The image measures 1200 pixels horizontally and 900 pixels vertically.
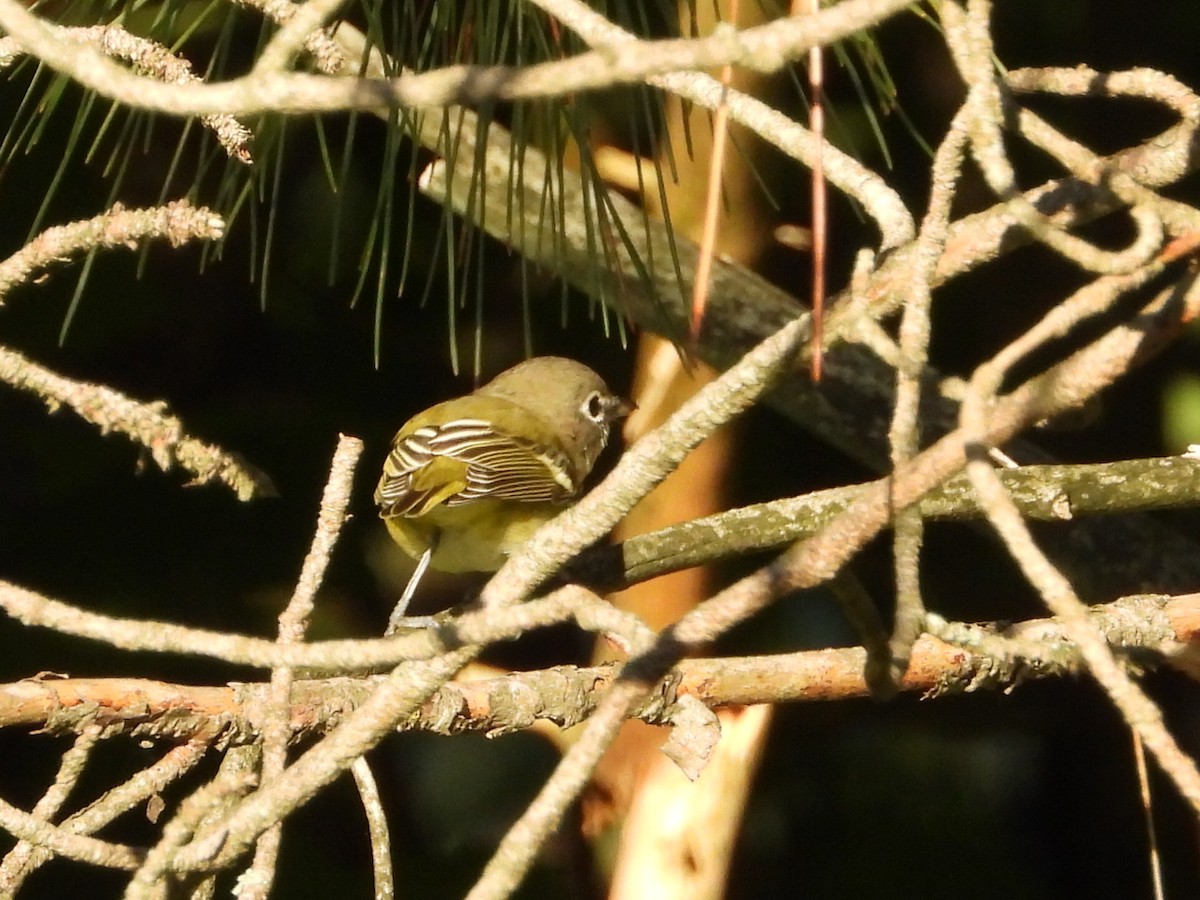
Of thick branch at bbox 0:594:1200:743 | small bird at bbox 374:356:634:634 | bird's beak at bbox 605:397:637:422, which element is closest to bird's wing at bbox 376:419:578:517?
small bird at bbox 374:356:634:634

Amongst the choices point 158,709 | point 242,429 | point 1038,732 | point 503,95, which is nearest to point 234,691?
point 158,709

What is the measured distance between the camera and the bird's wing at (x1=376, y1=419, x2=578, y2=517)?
1.79m

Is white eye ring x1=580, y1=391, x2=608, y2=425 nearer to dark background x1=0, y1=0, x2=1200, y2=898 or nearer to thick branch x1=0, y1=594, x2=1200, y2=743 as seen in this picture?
dark background x1=0, y1=0, x2=1200, y2=898

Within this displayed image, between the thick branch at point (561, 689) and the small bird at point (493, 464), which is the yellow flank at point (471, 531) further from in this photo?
the thick branch at point (561, 689)

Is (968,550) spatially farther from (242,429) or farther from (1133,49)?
(242,429)

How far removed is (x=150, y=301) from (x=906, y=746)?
4.05ft

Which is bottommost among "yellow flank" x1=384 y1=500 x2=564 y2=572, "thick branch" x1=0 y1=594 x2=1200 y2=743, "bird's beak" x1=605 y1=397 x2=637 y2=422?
"thick branch" x1=0 y1=594 x2=1200 y2=743

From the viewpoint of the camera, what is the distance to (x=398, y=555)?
2.15 meters

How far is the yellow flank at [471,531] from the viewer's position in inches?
73.8

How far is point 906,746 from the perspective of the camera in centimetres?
203

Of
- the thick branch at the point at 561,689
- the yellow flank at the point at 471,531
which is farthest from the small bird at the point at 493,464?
the thick branch at the point at 561,689

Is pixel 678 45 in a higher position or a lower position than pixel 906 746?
lower

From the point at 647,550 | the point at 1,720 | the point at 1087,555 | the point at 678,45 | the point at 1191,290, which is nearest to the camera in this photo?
the point at 678,45

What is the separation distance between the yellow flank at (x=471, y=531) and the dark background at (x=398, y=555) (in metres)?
0.22
